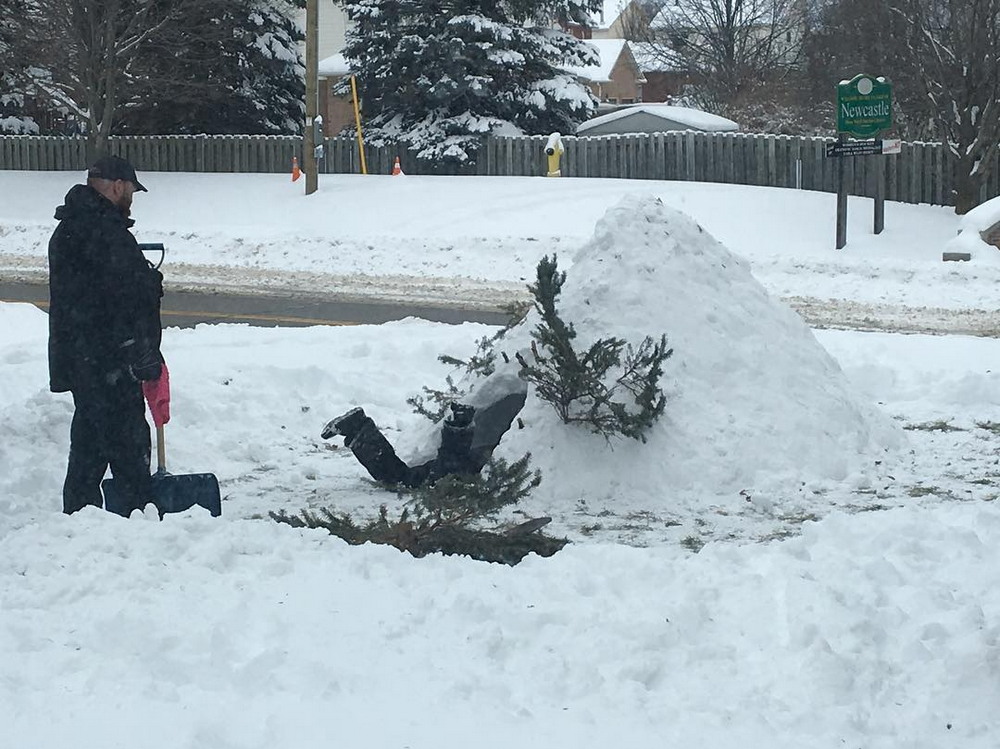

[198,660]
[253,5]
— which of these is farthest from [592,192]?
[198,660]

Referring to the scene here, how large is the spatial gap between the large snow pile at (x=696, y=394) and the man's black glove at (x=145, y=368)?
76.7 inches

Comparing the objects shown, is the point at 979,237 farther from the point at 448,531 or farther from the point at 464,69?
the point at 464,69

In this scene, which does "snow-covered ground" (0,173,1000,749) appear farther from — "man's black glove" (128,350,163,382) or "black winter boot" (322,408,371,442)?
"man's black glove" (128,350,163,382)

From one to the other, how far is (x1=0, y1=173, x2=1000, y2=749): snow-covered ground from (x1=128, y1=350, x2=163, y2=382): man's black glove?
2.35 feet

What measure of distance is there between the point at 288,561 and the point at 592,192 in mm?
18622

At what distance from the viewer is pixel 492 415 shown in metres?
7.48

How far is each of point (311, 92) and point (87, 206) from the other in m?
19.1

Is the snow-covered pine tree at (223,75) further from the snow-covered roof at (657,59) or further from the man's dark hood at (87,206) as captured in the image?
the snow-covered roof at (657,59)

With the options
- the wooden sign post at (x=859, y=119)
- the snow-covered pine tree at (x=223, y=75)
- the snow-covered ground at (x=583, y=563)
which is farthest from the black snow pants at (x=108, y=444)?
the snow-covered pine tree at (x=223, y=75)

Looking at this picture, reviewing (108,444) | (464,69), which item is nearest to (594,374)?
(108,444)

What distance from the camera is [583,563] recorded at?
5082 mm

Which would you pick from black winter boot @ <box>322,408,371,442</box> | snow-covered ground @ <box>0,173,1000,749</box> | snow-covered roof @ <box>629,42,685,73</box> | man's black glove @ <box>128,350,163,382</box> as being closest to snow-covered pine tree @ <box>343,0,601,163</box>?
snow-covered ground @ <box>0,173,1000,749</box>

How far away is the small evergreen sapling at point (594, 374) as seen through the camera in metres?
6.80

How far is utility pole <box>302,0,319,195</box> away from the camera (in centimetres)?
2392
